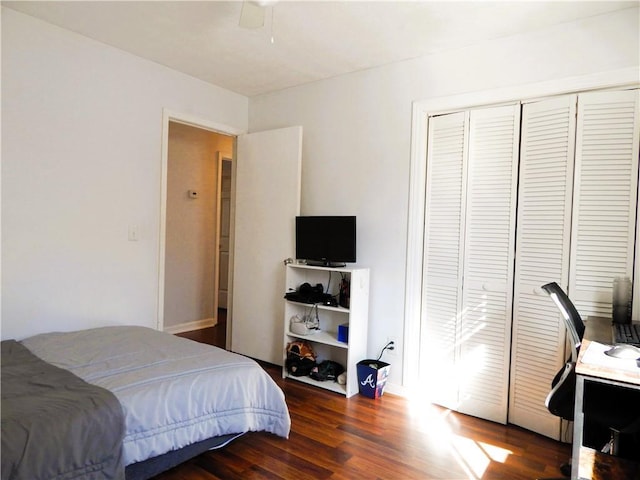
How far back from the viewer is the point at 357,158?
349cm

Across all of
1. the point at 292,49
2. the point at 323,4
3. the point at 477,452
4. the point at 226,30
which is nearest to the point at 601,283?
the point at 477,452

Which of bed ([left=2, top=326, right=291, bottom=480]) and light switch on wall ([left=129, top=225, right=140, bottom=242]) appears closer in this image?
bed ([left=2, top=326, right=291, bottom=480])

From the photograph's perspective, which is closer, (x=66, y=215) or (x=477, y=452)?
(x=477, y=452)

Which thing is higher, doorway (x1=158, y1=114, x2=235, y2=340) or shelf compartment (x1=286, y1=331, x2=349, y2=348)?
doorway (x1=158, y1=114, x2=235, y2=340)

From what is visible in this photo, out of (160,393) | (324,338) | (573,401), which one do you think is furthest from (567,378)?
(160,393)

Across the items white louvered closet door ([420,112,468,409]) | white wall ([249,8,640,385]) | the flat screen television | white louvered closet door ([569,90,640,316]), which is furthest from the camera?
the flat screen television

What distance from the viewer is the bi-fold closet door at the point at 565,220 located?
2.42 metres

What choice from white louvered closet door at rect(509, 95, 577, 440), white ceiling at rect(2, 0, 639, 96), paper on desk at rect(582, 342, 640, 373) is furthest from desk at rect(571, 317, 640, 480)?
white ceiling at rect(2, 0, 639, 96)

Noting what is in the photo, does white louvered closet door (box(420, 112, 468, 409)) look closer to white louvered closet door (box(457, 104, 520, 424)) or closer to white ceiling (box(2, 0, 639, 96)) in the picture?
white louvered closet door (box(457, 104, 520, 424))

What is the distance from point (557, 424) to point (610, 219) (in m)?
1.30

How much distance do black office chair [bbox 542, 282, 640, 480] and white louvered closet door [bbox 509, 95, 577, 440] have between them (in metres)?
0.48

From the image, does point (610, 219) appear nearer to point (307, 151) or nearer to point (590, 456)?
point (590, 456)

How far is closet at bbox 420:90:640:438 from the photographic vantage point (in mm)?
2463

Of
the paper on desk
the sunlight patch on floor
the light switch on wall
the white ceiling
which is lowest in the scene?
the sunlight patch on floor
